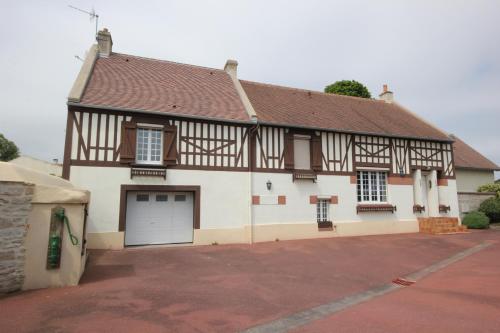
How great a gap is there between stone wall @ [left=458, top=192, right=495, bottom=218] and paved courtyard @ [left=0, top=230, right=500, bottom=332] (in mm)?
6747

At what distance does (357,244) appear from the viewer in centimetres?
1002

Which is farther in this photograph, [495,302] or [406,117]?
[406,117]

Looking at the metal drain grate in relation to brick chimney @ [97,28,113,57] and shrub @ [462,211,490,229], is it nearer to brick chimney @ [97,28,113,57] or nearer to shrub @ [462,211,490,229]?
shrub @ [462,211,490,229]

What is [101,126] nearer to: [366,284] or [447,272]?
[366,284]

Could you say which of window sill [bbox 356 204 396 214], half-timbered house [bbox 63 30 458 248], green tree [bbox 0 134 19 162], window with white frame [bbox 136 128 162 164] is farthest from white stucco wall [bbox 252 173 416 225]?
green tree [bbox 0 134 19 162]

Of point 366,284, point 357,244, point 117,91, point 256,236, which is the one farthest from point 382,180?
point 117,91

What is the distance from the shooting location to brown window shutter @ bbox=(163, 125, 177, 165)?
31.5 feet

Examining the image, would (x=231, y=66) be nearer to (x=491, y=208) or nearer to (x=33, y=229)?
(x=33, y=229)

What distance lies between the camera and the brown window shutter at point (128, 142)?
9125 mm

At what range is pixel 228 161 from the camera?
10359 mm

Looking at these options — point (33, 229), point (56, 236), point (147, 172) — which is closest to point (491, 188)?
point (147, 172)

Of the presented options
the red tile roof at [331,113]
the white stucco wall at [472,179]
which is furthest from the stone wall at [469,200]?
the red tile roof at [331,113]

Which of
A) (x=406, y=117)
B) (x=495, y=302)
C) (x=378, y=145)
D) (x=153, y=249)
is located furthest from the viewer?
(x=406, y=117)

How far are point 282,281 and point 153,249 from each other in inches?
184
